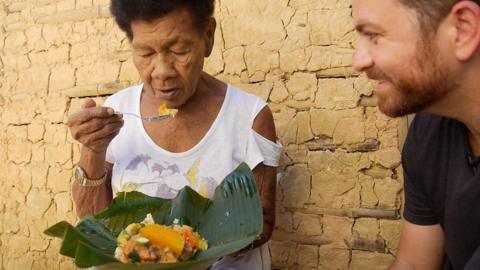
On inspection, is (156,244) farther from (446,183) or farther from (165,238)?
(446,183)

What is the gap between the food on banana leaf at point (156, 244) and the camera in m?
1.81

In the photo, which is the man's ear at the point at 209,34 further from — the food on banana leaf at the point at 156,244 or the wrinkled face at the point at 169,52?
the food on banana leaf at the point at 156,244

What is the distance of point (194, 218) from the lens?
7.05ft

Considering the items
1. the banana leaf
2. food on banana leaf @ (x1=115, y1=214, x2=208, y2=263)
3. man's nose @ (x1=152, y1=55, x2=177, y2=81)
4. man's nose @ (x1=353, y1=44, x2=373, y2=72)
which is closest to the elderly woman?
man's nose @ (x1=152, y1=55, x2=177, y2=81)

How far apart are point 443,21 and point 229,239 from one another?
91 centimetres

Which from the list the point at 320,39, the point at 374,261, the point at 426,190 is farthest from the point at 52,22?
the point at 426,190

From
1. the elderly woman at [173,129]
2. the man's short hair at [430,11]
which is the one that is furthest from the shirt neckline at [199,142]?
the man's short hair at [430,11]

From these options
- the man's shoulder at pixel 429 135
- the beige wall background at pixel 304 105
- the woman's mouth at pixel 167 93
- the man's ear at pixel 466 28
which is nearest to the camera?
the man's ear at pixel 466 28

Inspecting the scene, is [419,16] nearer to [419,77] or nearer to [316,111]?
[419,77]

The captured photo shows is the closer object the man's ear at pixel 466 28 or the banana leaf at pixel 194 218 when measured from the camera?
the man's ear at pixel 466 28

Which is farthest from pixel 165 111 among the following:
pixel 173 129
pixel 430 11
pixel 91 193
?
pixel 430 11

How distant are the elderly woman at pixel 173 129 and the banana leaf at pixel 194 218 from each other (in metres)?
0.23

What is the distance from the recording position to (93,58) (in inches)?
143

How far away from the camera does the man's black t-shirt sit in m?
1.87
